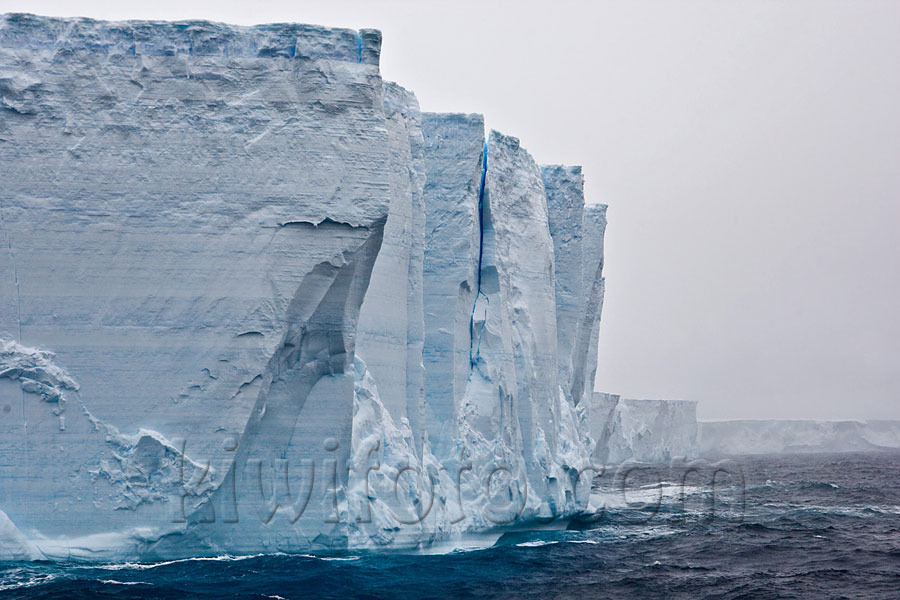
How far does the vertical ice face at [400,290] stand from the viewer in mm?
15539

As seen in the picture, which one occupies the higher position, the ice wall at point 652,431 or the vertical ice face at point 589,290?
the vertical ice face at point 589,290

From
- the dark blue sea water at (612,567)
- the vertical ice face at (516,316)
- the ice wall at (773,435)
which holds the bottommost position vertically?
the dark blue sea water at (612,567)

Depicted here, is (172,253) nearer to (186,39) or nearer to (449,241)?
(186,39)

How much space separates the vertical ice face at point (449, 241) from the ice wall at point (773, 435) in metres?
54.3

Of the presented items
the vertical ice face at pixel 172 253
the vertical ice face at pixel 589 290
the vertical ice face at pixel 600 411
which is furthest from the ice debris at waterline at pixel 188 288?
the vertical ice face at pixel 600 411

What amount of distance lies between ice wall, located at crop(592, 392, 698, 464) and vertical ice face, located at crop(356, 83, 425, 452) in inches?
1170

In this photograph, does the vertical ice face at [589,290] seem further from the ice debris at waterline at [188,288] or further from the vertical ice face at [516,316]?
the ice debris at waterline at [188,288]

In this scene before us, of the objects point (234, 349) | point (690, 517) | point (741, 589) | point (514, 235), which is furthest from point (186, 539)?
point (690, 517)

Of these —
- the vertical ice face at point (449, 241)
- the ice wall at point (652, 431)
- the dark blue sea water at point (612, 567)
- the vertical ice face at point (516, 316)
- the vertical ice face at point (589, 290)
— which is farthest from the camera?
the ice wall at point (652, 431)

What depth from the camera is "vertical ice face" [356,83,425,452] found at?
612 inches

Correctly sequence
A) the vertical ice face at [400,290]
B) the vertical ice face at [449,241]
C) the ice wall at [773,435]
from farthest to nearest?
the ice wall at [773,435] < the vertical ice face at [449,241] < the vertical ice face at [400,290]

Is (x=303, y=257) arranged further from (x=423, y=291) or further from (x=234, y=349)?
(x=423, y=291)

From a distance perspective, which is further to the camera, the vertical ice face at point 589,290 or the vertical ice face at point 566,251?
the vertical ice face at point 589,290

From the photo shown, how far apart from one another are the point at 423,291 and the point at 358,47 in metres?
4.92
